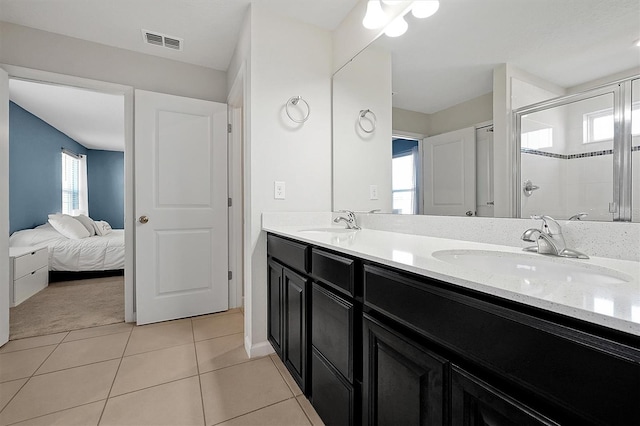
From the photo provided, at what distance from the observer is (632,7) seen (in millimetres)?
782

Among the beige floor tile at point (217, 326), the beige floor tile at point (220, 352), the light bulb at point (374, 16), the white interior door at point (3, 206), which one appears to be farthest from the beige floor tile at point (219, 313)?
the light bulb at point (374, 16)

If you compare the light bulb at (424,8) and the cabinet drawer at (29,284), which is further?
the cabinet drawer at (29,284)

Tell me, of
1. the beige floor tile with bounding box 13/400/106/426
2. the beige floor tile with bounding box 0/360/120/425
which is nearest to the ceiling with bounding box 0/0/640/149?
the beige floor tile with bounding box 13/400/106/426

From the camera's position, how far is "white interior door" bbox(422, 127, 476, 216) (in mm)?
1262

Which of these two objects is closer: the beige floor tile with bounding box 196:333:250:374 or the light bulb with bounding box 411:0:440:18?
the light bulb with bounding box 411:0:440:18

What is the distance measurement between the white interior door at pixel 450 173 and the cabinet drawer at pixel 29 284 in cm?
389

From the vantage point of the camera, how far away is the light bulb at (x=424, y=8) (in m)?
1.39

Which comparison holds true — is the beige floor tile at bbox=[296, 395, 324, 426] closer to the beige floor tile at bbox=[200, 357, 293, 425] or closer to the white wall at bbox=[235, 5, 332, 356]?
the beige floor tile at bbox=[200, 357, 293, 425]

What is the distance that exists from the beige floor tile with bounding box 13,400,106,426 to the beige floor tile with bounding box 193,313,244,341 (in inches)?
30.4

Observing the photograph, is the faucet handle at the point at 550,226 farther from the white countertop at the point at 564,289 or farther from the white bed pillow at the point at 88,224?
the white bed pillow at the point at 88,224

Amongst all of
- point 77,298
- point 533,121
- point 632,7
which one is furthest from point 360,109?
point 77,298

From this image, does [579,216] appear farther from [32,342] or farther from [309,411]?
[32,342]

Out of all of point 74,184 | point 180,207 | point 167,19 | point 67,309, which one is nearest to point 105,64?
point 167,19

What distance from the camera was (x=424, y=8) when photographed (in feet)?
4.70
